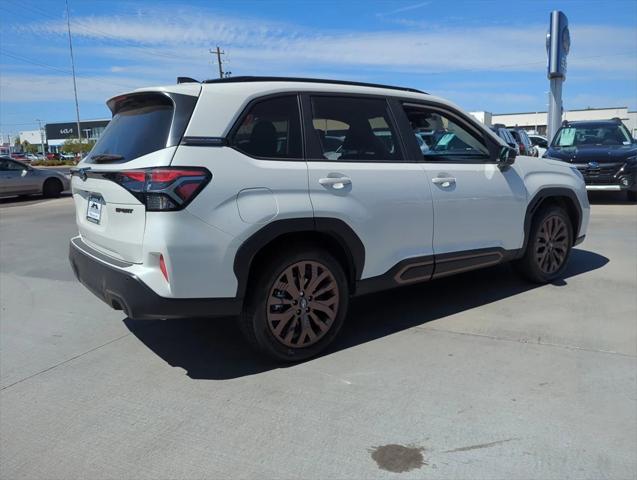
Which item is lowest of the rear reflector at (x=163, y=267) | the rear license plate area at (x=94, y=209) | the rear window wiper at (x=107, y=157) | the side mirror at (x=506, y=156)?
the rear reflector at (x=163, y=267)

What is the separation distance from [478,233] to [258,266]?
213 centimetres

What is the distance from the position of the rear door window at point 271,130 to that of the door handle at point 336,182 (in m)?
0.24

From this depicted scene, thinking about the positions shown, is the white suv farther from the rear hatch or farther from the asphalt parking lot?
the asphalt parking lot

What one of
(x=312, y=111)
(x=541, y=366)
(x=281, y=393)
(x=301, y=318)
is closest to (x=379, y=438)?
(x=281, y=393)

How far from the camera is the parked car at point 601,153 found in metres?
11.2

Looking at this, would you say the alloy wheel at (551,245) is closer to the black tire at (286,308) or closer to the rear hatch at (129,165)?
the black tire at (286,308)

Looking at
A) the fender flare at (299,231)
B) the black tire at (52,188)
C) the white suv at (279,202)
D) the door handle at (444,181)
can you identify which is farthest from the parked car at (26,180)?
the door handle at (444,181)

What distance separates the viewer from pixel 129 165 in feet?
11.1

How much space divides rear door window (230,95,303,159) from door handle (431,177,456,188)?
4.13 ft

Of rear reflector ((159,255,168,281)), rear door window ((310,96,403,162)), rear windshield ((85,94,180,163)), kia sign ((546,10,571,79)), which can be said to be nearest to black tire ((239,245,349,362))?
rear reflector ((159,255,168,281))

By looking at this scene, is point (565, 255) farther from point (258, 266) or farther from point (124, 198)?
point (124, 198)

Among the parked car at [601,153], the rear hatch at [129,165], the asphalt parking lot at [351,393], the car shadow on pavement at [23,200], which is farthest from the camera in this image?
the car shadow on pavement at [23,200]

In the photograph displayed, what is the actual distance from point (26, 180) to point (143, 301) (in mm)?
16293

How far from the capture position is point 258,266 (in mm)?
3670
